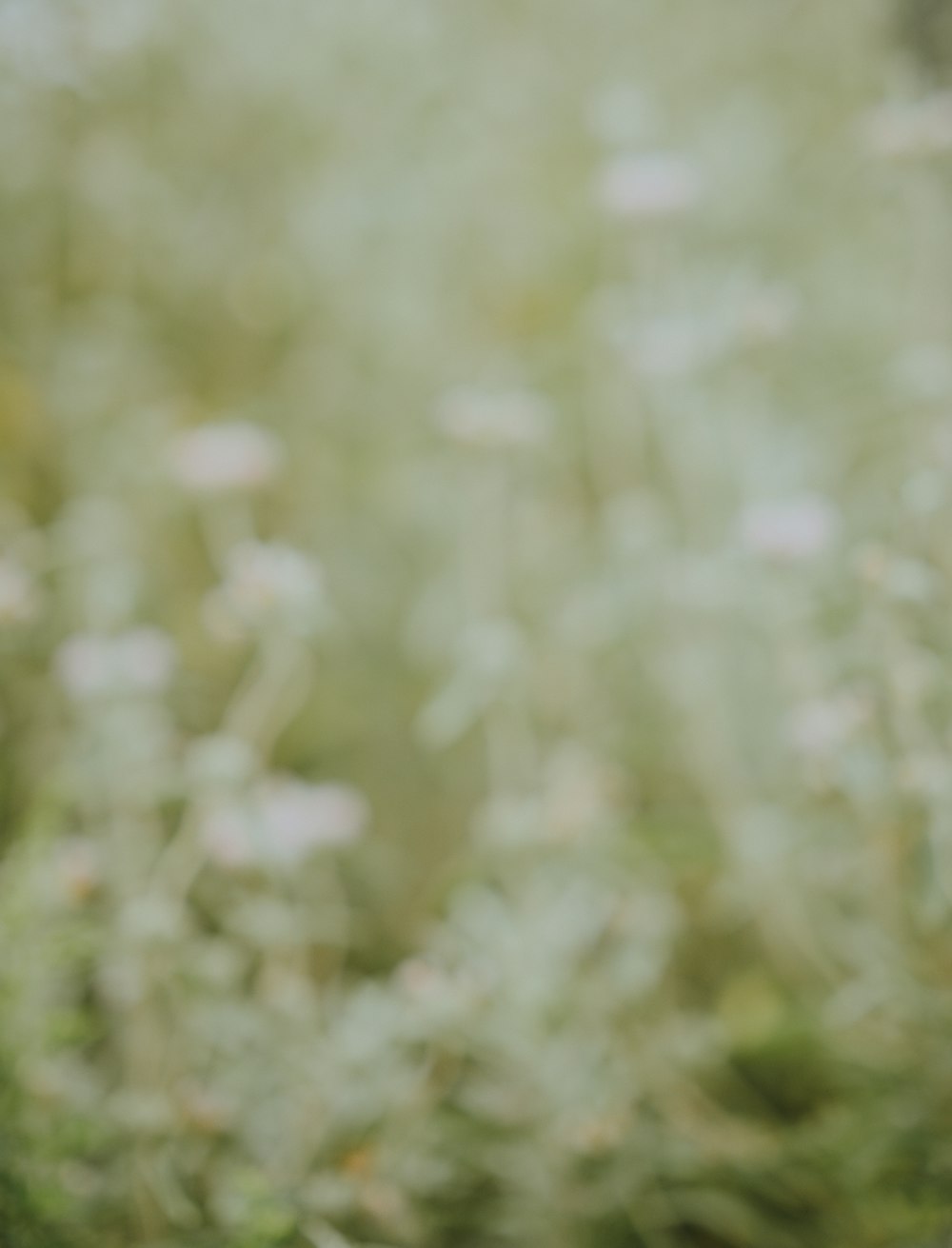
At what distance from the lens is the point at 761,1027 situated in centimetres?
113

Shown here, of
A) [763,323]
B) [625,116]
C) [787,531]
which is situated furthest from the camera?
[625,116]

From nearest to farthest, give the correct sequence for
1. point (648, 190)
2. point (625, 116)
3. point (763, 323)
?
point (763, 323) < point (648, 190) < point (625, 116)

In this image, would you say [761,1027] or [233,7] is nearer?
[761,1027]

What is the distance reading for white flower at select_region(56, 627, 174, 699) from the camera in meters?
0.95

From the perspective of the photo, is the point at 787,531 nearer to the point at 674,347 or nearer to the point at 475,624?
the point at 674,347

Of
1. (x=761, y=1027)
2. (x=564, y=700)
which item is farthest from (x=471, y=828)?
(x=761, y=1027)

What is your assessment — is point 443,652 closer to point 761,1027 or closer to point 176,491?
point 176,491

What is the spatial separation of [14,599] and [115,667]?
12 centimetres

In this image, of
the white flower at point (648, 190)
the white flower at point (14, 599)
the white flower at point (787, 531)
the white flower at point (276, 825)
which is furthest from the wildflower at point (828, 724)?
the white flower at point (14, 599)

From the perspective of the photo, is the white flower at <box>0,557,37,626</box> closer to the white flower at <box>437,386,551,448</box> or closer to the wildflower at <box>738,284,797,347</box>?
the white flower at <box>437,386,551,448</box>

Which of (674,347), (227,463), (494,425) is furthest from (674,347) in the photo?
(227,463)

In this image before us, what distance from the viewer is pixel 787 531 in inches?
32.4

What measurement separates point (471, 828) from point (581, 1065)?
1.90 feet

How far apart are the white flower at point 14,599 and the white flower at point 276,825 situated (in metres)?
0.24
